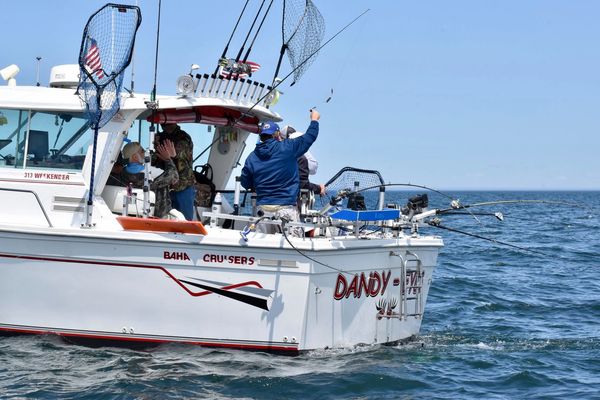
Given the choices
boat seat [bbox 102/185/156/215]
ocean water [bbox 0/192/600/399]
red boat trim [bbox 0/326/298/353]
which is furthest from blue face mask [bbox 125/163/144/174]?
ocean water [bbox 0/192/600/399]

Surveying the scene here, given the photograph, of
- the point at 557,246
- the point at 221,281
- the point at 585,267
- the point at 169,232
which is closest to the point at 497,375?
the point at 221,281

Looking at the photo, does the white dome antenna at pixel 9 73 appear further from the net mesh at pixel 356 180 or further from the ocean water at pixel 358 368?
the net mesh at pixel 356 180

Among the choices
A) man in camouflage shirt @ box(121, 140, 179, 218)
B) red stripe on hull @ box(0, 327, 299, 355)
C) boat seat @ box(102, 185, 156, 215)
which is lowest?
red stripe on hull @ box(0, 327, 299, 355)

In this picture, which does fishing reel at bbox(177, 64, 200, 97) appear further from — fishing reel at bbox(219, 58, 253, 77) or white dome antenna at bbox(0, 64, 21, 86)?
white dome antenna at bbox(0, 64, 21, 86)

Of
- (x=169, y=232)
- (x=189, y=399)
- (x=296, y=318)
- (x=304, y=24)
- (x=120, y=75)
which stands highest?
(x=304, y=24)

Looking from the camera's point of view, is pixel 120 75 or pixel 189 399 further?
pixel 120 75

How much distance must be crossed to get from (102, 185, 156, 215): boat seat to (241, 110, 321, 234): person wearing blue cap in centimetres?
106

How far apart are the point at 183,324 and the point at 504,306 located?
6762 mm

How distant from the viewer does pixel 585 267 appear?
20.5 meters

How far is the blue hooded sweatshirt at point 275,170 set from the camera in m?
9.73

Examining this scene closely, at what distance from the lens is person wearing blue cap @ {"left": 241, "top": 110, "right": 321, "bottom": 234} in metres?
9.72

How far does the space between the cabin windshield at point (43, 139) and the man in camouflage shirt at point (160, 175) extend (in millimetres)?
532

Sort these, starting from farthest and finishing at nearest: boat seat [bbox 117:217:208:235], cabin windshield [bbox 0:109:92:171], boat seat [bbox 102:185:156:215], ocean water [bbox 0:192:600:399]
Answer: boat seat [bbox 102:185:156:215] → cabin windshield [bbox 0:109:92:171] → boat seat [bbox 117:217:208:235] → ocean water [bbox 0:192:600:399]

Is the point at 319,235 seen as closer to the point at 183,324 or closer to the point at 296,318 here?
the point at 296,318
